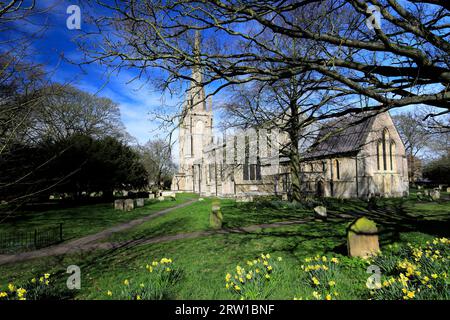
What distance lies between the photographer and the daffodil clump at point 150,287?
421 cm

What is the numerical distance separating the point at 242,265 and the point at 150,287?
243 centimetres

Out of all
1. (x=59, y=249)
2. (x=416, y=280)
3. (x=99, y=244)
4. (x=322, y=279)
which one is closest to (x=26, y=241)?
(x=59, y=249)

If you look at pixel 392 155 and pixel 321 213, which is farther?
pixel 392 155

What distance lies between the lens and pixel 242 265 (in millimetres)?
6039

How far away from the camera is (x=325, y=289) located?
14.3 feet

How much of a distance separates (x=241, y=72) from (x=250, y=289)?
435cm

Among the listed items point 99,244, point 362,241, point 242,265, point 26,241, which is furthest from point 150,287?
point 26,241

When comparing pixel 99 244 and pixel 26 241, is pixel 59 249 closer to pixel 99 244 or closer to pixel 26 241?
pixel 99 244

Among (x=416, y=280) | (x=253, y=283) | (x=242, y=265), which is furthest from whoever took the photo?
(x=242, y=265)

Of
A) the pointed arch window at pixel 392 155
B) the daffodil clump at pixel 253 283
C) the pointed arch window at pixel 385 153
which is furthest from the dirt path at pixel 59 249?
the pointed arch window at pixel 392 155

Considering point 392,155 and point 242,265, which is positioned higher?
point 392,155

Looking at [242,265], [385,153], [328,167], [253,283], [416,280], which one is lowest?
[242,265]

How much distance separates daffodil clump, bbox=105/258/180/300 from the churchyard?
0.7 inches

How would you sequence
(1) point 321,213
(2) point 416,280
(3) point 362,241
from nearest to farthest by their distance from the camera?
(2) point 416,280
(3) point 362,241
(1) point 321,213
